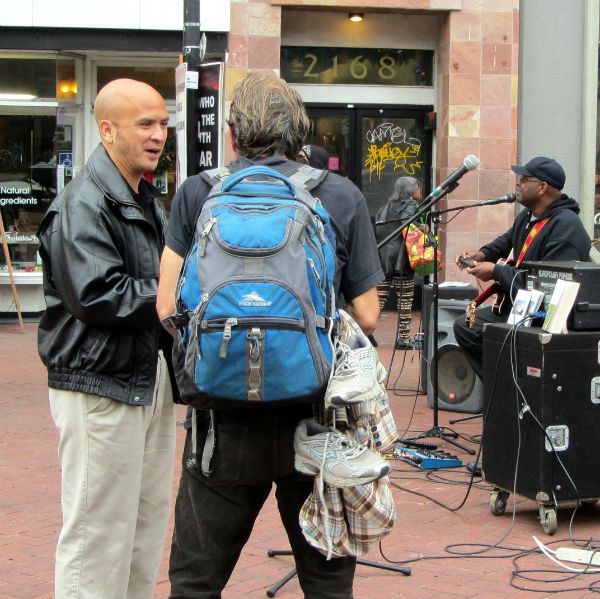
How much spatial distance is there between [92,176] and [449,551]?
103 inches

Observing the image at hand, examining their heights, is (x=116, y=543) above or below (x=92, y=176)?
below

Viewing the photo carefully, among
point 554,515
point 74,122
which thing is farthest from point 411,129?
point 554,515

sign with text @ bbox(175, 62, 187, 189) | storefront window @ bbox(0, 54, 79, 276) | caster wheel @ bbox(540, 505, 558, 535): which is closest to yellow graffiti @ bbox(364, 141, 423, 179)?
storefront window @ bbox(0, 54, 79, 276)

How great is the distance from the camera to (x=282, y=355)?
276 cm

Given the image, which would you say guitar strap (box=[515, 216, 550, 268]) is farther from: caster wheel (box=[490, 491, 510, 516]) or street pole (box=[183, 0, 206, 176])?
street pole (box=[183, 0, 206, 176])

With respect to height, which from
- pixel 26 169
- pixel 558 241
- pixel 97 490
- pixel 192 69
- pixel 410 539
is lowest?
pixel 410 539

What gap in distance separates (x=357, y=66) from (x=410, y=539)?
9.72 meters

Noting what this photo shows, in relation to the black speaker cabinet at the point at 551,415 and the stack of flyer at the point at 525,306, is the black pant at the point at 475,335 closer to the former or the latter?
the stack of flyer at the point at 525,306

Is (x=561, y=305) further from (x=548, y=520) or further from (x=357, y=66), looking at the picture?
(x=357, y=66)

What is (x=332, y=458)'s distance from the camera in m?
2.96

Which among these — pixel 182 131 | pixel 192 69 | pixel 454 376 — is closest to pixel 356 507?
pixel 182 131

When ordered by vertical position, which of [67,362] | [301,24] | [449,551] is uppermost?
[301,24]

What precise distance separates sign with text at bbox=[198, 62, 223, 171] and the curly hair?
179 inches

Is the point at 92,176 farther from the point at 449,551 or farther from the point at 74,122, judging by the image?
the point at 74,122
